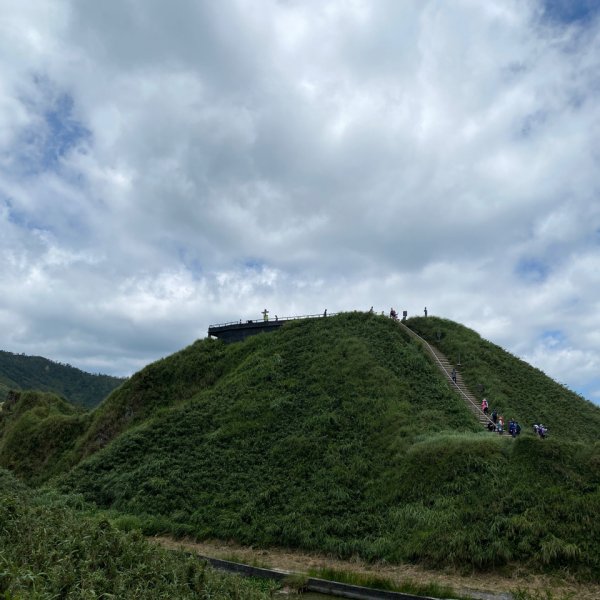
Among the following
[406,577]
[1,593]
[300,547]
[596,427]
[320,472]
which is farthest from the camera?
[596,427]

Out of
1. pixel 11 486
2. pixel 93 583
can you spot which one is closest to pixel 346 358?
pixel 11 486

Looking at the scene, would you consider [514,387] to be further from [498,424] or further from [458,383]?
[498,424]

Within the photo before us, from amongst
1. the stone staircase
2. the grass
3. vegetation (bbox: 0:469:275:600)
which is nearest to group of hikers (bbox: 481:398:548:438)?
the stone staircase

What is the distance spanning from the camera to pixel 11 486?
838 inches

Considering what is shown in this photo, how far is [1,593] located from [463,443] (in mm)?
17550

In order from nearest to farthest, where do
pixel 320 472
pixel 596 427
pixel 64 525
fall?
pixel 64 525 < pixel 320 472 < pixel 596 427

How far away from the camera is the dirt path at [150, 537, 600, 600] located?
527 inches

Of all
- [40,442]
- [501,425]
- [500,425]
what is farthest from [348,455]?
[40,442]

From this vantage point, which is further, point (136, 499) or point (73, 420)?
point (73, 420)

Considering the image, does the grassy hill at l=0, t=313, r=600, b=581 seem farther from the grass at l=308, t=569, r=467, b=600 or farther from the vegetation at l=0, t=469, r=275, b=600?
the vegetation at l=0, t=469, r=275, b=600

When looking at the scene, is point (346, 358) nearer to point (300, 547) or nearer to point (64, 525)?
point (300, 547)

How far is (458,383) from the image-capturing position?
105 feet

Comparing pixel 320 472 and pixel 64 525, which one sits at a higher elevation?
pixel 320 472

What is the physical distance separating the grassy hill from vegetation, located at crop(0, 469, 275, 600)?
26.9ft
